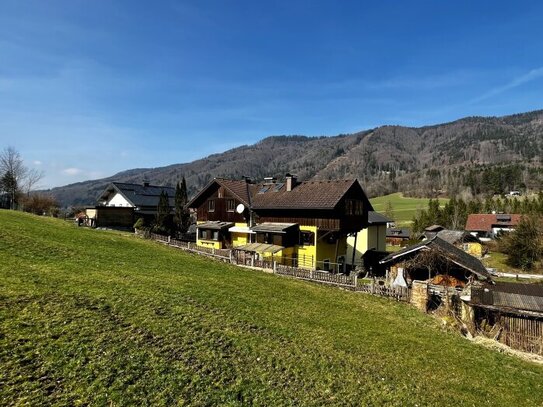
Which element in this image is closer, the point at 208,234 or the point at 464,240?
the point at 208,234

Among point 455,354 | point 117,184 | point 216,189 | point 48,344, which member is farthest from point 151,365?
point 117,184

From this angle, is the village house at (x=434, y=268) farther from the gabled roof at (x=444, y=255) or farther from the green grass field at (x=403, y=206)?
the green grass field at (x=403, y=206)

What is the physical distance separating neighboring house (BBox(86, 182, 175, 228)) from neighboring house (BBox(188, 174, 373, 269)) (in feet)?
61.6

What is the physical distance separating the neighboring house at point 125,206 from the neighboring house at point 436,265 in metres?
43.4

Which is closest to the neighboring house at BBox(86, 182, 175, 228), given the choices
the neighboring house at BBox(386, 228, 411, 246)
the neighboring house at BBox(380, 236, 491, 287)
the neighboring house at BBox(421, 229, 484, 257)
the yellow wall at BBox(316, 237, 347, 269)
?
the yellow wall at BBox(316, 237, 347, 269)

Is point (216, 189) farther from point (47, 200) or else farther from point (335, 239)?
point (47, 200)

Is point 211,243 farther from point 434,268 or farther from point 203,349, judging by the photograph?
point 203,349

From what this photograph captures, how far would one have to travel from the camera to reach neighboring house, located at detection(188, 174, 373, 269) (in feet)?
117

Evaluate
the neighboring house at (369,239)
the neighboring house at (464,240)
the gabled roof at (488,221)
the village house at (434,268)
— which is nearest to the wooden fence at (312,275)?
the village house at (434,268)

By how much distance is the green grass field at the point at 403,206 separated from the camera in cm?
12343

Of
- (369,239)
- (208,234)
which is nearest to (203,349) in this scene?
(208,234)

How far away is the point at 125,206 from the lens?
61219 mm

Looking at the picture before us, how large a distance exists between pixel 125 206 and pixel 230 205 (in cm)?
→ 2731

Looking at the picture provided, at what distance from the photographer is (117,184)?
6281 centimetres
